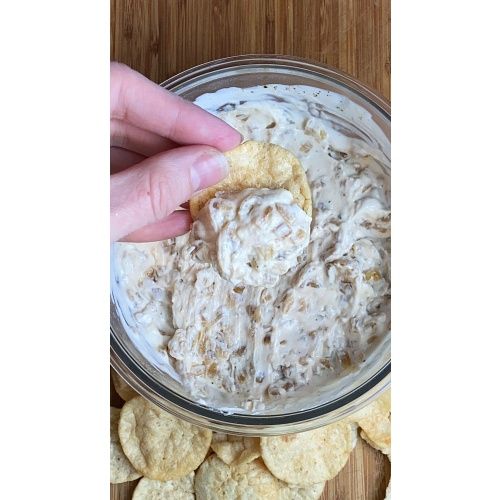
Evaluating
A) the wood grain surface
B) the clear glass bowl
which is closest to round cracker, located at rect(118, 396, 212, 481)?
the clear glass bowl

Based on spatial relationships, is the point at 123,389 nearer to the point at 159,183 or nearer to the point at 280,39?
the point at 159,183

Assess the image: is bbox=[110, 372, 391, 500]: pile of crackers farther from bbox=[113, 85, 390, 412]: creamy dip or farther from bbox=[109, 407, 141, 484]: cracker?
bbox=[113, 85, 390, 412]: creamy dip

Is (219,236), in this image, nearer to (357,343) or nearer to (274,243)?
(274,243)

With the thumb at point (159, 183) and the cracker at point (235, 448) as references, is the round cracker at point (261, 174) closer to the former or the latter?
the thumb at point (159, 183)

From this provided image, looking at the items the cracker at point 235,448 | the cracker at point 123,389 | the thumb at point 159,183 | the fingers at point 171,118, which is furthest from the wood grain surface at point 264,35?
the cracker at point 235,448
